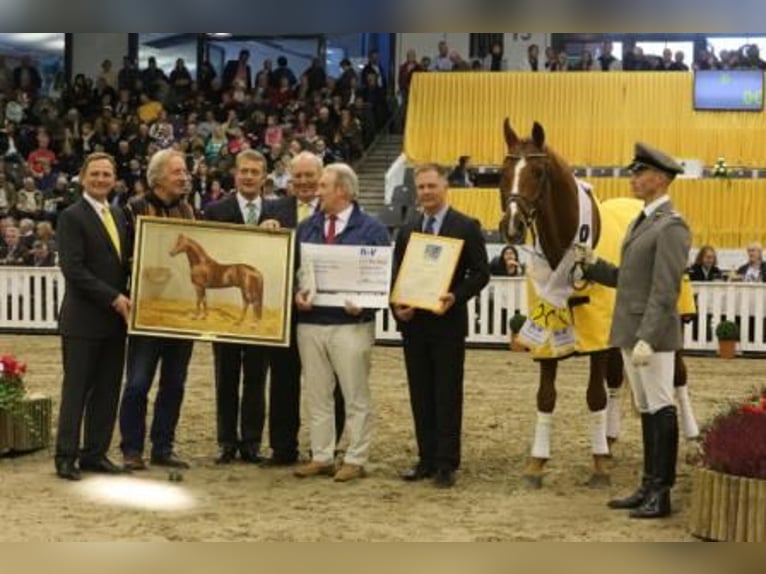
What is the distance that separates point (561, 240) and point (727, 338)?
7272 mm

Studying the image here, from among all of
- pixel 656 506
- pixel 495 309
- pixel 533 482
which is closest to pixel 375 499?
pixel 533 482

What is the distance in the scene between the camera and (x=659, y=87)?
61.4 feet

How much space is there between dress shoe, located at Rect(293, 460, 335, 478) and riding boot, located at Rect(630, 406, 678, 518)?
1.64 m

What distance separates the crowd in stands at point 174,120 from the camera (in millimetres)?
16641

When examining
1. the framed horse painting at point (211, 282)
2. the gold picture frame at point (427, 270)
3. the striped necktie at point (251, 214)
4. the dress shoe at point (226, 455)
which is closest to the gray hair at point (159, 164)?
the framed horse painting at point (211, 282)

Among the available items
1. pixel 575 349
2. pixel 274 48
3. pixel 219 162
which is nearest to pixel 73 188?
pixel 219 162

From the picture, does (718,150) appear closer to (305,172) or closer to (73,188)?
(73,188)

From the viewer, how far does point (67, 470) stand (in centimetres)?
553

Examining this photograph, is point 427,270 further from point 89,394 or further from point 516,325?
point 516,325

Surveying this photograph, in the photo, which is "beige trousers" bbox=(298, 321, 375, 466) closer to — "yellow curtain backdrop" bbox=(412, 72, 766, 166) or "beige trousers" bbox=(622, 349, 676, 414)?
"beige trousers" bbox=(622, 349, 676, 414)

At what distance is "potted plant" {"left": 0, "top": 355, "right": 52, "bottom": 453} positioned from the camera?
20.1 ft

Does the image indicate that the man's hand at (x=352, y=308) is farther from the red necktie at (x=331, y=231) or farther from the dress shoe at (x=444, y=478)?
the dress shoe at (x=444, y=478)

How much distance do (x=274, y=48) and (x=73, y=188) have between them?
529 cm

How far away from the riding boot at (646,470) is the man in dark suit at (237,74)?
15.1m
